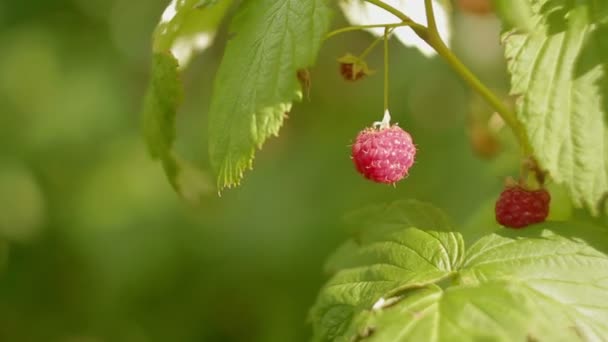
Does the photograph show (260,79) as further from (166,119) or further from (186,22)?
(186,22)

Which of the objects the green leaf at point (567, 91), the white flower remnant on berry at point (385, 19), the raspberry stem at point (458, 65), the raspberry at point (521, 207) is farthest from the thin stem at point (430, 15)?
the white flower remnant on berry at point (385, 19)

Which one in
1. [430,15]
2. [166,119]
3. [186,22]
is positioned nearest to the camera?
[430,15]

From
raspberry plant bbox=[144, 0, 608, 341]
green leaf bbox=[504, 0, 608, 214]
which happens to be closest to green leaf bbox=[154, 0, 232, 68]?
raspberry plant bbox=[144, 0, 608, 341]

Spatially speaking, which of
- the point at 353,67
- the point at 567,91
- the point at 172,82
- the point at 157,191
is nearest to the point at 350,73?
the point at 353,67

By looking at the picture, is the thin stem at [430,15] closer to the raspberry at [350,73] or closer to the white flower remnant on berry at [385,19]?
A: the raspberry at [350,73]

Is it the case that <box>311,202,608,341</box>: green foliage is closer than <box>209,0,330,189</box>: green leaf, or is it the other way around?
<box>311,202,608,341</box>: green foliage

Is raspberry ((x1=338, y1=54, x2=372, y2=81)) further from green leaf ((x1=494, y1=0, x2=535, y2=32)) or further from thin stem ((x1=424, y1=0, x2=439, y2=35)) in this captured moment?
green leaf ((x1=494, y1=0, x2=535, y2=32))

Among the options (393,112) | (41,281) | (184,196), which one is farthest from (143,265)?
(184,196)

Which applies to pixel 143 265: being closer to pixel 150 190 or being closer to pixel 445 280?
pixel 150 190
